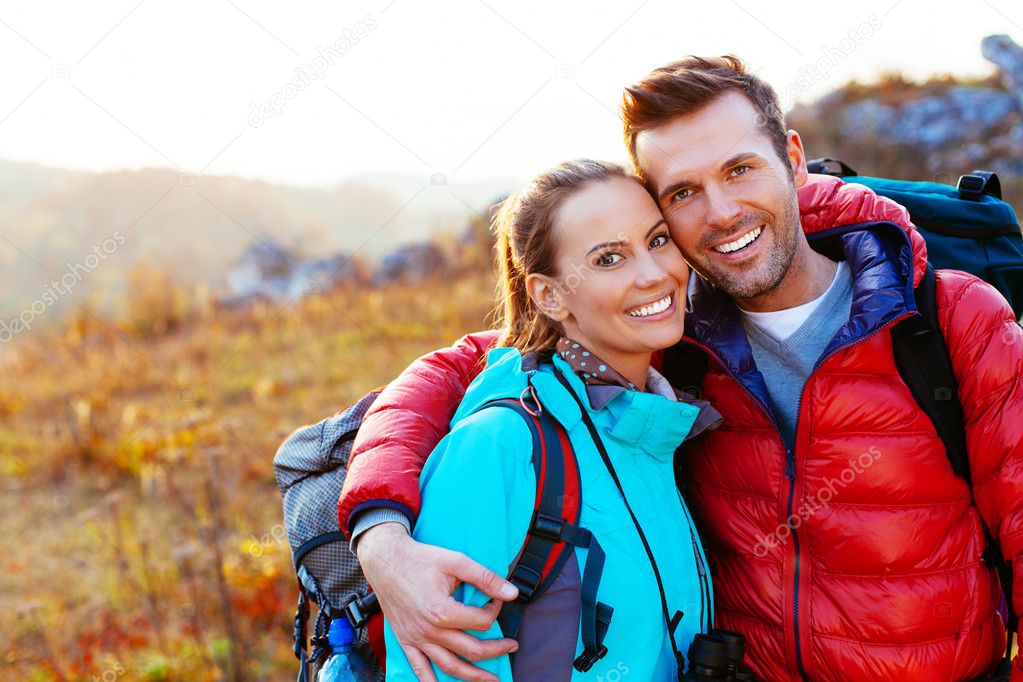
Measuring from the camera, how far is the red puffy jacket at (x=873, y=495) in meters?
2.04

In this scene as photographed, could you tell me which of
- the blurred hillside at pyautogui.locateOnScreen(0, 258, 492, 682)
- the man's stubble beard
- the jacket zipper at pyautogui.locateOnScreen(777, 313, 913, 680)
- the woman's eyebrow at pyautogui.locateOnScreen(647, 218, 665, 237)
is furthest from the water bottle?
the blurred hillside at pyautogui.locateOnScreen(0, 258, 492, 682)

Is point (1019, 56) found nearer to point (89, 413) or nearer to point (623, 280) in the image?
point (623, 280)

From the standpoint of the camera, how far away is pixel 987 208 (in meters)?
2.45

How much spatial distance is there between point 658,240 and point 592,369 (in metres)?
0.49

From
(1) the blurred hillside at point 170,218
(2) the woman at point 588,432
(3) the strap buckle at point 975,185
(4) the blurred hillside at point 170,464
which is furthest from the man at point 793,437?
(1) the blurred hillside at point 170,218

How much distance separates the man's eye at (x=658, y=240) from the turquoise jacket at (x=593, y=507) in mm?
490

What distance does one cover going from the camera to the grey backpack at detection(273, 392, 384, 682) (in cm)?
213

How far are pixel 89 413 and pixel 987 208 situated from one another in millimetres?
7573

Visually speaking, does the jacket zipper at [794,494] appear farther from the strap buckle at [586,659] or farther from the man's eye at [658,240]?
the strap buckle at [586,659]

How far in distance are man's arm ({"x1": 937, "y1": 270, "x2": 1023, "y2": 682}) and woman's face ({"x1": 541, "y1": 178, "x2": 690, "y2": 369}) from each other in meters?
0.75

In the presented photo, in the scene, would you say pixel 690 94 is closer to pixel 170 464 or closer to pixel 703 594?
pixel 703 594

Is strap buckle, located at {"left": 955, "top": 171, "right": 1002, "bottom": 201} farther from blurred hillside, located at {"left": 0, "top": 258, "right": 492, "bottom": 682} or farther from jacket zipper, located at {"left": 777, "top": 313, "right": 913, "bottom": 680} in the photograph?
blurred hillside, located at {"left": 0, "top": 258, "right": 492, "bottom": 682}

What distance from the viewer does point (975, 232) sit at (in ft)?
8.03

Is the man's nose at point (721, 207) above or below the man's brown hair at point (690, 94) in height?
below
